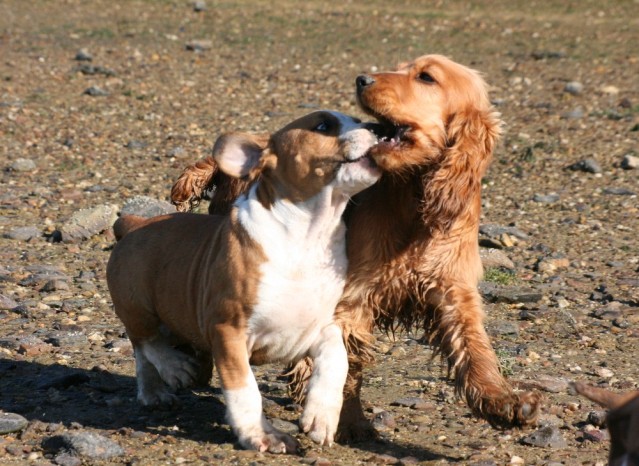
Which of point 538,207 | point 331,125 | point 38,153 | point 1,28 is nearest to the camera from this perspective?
point 331,125

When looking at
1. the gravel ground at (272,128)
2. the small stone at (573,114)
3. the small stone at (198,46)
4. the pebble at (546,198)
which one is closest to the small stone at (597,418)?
the gravel ground at (272,128)

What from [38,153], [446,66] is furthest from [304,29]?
[446,66]

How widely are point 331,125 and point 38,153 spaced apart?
25.6ft

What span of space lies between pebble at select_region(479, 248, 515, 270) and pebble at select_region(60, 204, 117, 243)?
3101 millimetres

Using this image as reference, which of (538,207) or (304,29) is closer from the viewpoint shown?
(538,207)

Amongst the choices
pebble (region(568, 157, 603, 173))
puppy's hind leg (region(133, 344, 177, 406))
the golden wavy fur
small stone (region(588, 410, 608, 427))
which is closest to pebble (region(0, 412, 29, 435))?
puppy's hind leg (region(133, 344, 177, 406))

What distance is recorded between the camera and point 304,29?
70.3 ft

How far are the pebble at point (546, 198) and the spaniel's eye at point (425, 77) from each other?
5709 millimetres

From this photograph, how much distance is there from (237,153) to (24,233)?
4543 mm

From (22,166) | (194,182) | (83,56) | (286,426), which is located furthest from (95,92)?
(286,426)

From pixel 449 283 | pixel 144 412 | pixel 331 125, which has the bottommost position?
pixel 144 412

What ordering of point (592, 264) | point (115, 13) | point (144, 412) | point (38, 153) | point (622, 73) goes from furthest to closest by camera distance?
1. point (115, 13)
2. point (622, 73)
3. point (38, 153)
4. point (592, 264)
5. point (144, 412)

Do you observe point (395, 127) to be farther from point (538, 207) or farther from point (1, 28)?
point (1, 28)

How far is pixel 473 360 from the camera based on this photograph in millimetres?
6055
